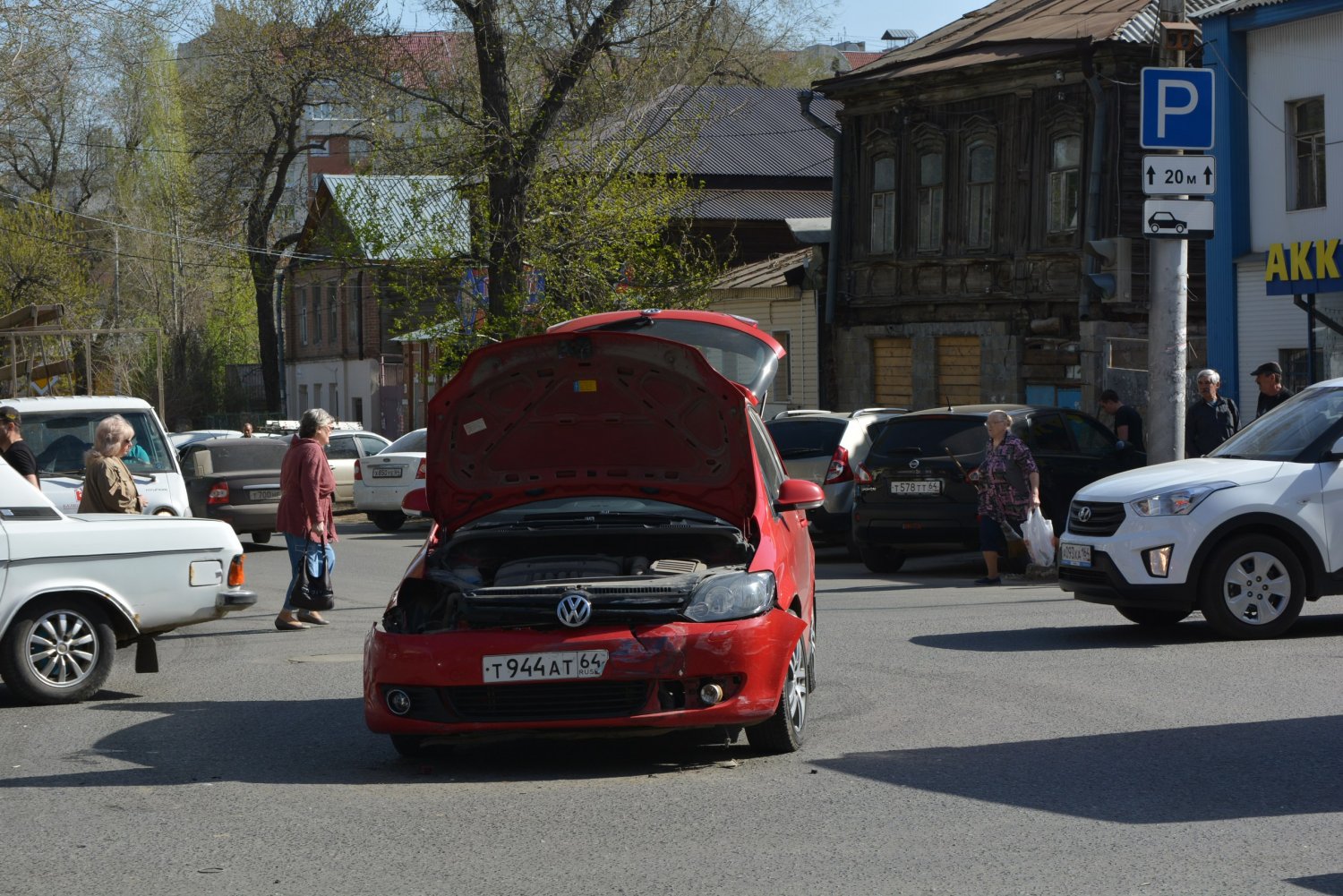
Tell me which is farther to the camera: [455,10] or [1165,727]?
[455,10]

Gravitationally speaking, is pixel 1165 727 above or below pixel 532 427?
below

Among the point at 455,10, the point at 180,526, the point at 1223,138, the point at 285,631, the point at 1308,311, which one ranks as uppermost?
the point at 455,10

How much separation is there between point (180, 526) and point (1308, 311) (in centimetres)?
1785

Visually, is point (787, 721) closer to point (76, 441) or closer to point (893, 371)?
point (76, 441)

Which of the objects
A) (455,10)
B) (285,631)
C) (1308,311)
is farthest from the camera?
(455,10)

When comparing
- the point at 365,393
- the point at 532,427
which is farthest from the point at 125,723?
the point at 365,393

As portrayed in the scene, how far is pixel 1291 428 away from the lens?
→ 1257 centimetres

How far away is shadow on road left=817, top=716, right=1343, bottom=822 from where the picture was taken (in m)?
6.96

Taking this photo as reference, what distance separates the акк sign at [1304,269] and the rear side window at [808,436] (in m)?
7.37

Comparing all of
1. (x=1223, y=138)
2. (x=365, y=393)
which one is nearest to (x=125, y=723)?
(x=1223, y=138)

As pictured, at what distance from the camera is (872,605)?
49.0 ft

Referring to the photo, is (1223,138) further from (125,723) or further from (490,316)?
(125,723)

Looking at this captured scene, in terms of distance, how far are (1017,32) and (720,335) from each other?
17.9 metres

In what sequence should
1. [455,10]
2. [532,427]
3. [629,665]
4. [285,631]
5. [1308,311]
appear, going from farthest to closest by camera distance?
[455,10]
[1308,311]
[285,631]
[532,427]
[629,665]
